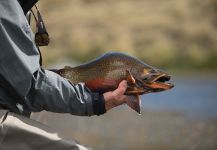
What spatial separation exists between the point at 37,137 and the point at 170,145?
24.0ft

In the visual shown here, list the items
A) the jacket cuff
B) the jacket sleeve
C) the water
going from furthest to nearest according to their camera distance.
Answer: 1. the water
2. the jacket cuff
3. the jacket sleeve

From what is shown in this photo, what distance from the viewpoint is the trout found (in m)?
4.55

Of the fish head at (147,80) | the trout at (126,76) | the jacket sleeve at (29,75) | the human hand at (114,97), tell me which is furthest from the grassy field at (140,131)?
the jacket sleeve at (29,75)

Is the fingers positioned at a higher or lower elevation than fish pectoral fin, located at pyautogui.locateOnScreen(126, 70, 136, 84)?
lower

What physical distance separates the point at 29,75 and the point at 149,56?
42.7 metres

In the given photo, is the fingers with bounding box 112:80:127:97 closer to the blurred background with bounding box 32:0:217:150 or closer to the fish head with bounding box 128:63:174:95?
the fish head with bounding box 128:63:174:95

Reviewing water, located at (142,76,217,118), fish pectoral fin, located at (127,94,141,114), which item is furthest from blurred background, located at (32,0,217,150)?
fish pectoral fin, located at (127,94,141,114)

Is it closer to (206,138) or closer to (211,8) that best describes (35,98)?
(206,138)

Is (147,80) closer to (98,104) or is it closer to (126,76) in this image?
(126,76)

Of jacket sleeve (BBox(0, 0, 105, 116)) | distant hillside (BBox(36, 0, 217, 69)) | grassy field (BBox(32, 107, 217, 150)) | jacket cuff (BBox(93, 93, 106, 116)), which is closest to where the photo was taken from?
jacket sleeve (BBox(0, 0, 105, 116))

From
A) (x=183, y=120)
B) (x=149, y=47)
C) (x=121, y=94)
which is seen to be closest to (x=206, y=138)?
(x=183, y=120)

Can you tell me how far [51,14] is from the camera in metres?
70.1

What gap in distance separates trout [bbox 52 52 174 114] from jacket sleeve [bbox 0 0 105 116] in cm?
23

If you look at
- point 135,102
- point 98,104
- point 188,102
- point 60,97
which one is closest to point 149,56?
point 188,102
